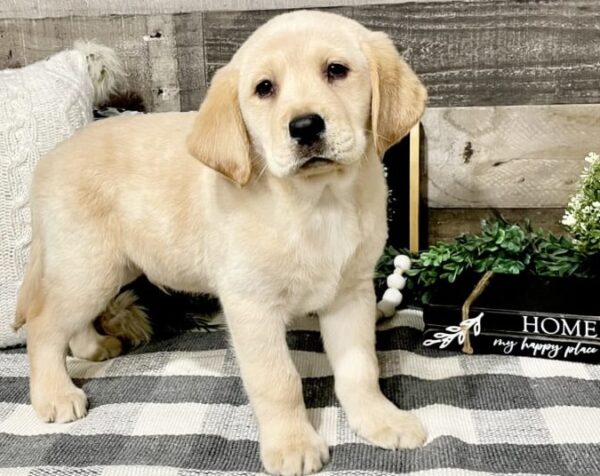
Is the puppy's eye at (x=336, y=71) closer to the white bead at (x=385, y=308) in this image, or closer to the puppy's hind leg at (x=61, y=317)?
the puppy's hind leg at (x=61, y=317)

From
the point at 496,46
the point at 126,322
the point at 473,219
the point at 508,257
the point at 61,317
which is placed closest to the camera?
the point at 61,317

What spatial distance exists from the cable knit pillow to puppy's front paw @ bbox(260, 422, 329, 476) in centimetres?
92

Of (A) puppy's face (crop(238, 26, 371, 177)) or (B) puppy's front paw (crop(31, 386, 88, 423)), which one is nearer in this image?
(A) puppy's face (crop(238, 26, 371, 177))

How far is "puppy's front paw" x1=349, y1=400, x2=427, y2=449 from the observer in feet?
4.77

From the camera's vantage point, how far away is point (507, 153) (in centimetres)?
225

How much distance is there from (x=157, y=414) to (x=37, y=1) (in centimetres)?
138

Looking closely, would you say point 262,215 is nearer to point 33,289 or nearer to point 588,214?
point 33,289

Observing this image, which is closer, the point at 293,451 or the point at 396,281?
the point at 293,451

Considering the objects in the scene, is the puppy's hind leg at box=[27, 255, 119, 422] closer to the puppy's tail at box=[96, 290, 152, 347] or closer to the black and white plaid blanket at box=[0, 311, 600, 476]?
the black and white plaid blanket at box=[0, 311, 600, 476]

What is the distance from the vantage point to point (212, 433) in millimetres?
1537

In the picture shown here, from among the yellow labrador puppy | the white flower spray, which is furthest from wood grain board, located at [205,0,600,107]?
the yellow labrador puppy

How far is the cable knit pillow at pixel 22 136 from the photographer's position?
1949mm

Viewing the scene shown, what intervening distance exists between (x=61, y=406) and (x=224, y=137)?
707 millimetres

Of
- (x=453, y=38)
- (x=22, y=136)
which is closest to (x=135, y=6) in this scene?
(x=22, y=136)
